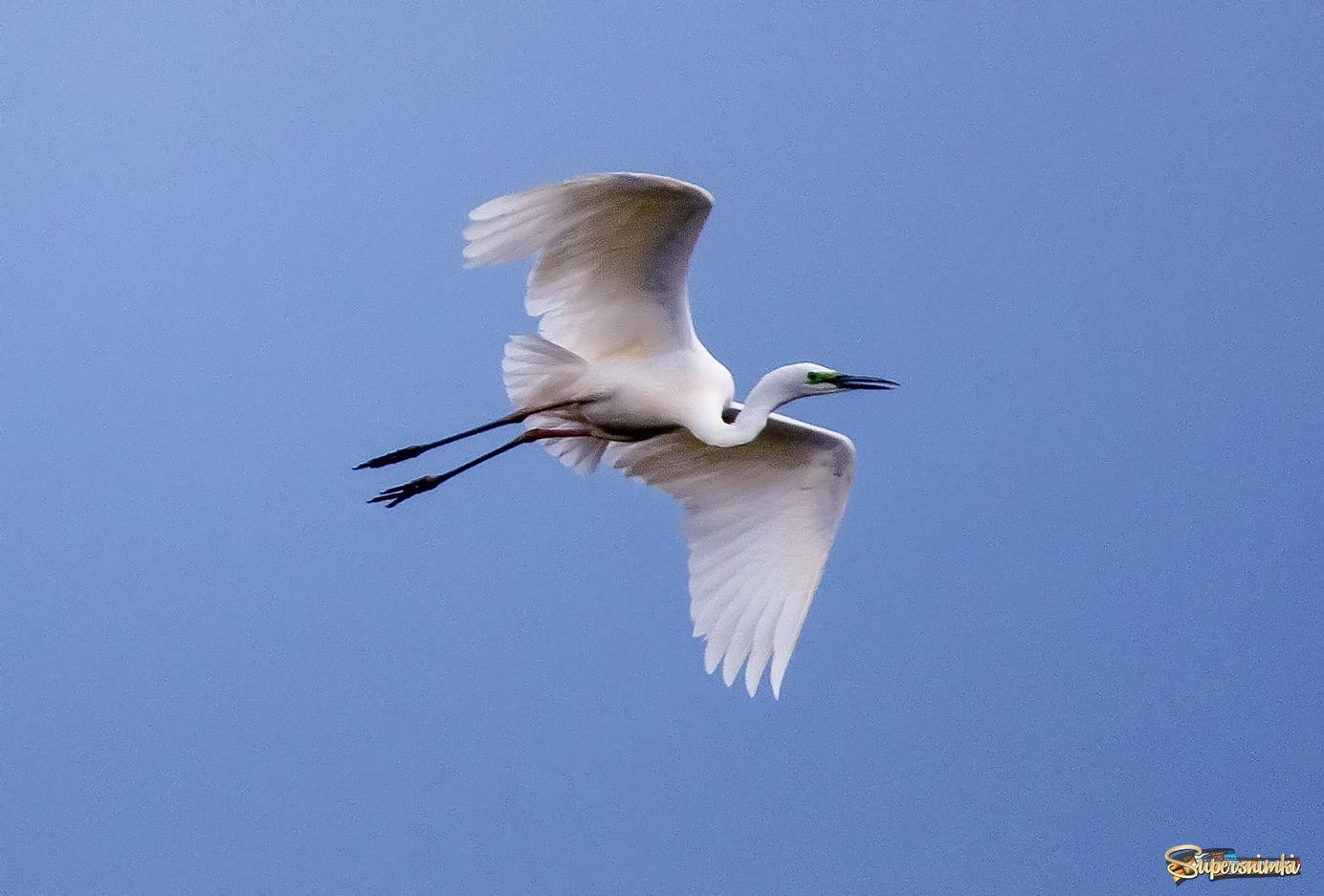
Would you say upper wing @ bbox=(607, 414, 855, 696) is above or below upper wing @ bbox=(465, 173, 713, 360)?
below

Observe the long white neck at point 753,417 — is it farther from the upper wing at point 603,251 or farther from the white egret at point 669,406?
the upper wing at point 603,251

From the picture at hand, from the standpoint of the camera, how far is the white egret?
670cm

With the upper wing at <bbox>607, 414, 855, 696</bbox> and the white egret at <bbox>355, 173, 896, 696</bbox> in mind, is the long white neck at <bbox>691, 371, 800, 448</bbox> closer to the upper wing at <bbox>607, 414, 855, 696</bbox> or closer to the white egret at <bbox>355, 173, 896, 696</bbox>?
the white egret at <bbox>355, 173, 896, 696</bbox>

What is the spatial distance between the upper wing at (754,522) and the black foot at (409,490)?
685mm

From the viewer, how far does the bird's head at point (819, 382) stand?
282 inches

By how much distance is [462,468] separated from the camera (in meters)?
7.54

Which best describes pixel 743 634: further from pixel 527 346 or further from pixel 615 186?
pixel 615 186

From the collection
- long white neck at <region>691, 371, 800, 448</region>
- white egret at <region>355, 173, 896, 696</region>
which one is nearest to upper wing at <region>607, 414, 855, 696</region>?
white egret at <region>355, 173, 896, 696</region>

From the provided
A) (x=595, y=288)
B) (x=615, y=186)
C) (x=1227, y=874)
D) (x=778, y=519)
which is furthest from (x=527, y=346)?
(x=1227, y=874)

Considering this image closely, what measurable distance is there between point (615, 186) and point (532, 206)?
0.28 metres

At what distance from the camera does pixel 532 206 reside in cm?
659

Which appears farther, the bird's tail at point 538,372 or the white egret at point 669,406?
the bird's tail at point 538,372

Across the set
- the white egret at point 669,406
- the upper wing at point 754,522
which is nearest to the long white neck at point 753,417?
the white egret at point 669,406

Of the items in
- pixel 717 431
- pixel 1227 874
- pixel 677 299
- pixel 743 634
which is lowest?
pixel 1227 874
